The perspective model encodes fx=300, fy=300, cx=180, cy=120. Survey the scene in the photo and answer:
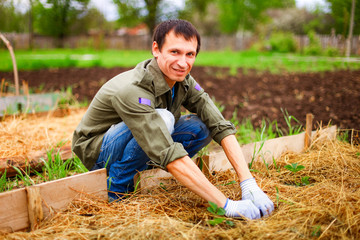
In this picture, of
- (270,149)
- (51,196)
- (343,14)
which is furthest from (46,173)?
(343,14)

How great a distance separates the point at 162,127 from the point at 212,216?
1.76 feet

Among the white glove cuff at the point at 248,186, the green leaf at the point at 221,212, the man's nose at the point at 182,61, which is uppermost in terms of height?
the man's nose at the point at 182,61

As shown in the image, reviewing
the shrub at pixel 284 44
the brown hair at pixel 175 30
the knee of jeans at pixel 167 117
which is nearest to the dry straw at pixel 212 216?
the knee of jeans at pixel 167 117

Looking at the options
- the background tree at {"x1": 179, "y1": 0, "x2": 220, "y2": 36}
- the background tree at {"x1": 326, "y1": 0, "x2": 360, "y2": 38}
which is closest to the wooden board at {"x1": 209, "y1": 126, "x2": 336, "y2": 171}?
the background tree at {"x1": 326, "y1": 0, "x2": 360, "y2": 38}

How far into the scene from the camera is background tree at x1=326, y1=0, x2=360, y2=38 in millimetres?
6098

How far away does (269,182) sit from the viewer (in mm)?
1991

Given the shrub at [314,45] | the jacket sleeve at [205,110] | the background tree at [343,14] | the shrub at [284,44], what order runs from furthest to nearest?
the shrub at [284,44] < the shrub at [314,45] < the background tree at [343,14] < the jacket sleeve at [205,110]

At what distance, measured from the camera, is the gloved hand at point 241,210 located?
1.51 metres

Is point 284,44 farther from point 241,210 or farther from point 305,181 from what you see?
point 241,210

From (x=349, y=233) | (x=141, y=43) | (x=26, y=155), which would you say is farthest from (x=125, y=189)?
(x=141, y=43)

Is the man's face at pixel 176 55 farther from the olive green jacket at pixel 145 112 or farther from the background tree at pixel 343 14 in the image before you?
the background tree at pixel 343 14

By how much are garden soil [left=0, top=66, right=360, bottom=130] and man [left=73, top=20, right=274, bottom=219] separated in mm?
1240

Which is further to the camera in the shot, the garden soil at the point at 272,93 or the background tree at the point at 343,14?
the background tree at the point at 343,14

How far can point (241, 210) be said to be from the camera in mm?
1520
